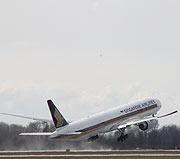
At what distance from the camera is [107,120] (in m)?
101

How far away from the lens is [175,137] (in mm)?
133125

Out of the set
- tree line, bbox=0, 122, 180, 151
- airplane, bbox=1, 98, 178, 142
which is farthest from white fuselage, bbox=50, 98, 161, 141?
tree line, bbox=0, 122, 180, 151

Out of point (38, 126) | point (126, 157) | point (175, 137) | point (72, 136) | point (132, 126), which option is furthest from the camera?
point (175, 137)

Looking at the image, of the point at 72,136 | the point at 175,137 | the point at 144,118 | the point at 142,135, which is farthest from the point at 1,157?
the point at 175,137

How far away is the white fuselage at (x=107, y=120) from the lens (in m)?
95.8

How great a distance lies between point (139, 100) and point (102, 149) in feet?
34.7

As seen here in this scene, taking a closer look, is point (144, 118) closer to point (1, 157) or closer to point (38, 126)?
point (38, 126)

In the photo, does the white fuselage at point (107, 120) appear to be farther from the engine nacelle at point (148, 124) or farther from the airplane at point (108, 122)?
the engine nacelle at point (148, 124)

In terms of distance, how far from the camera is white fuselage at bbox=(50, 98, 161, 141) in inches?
3770

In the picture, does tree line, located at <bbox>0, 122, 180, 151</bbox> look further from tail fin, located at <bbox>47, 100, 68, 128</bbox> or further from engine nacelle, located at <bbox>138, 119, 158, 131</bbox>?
tail fin, located at <bbox>47, 100, 68, 128</bbox>

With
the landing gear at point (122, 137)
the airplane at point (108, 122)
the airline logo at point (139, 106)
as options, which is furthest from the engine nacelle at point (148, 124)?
the landing gear at point (122, 137)

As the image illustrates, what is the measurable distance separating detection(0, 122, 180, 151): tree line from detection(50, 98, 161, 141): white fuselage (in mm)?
5141

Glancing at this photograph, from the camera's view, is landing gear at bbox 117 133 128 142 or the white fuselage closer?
the white fuselage

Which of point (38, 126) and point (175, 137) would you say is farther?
point (175, 137)
